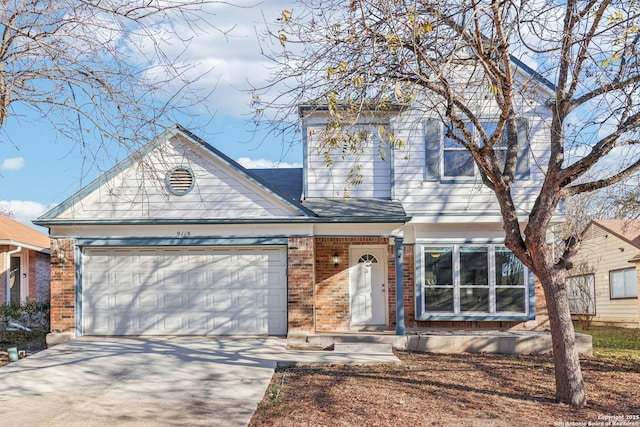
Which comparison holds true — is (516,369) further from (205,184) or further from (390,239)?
(205,184)

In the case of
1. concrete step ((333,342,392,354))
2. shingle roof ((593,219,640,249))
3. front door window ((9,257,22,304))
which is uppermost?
shingle roof ((593,219,640,249))

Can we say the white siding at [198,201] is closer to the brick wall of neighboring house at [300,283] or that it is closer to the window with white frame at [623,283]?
the brick wall of neighboring house at [300,283]

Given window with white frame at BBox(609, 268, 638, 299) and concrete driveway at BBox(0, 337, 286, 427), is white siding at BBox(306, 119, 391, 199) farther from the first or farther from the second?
window with white frame at BBox(609, 268, 638, 299)

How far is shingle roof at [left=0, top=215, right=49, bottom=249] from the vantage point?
19234mm

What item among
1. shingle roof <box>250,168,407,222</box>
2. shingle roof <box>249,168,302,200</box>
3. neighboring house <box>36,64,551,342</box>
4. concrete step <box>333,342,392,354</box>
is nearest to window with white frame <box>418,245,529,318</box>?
neighboring house <box>36,64,551,342</box>

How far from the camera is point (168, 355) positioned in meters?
11.4

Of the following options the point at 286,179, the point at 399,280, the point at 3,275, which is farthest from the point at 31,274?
the point at 399,280

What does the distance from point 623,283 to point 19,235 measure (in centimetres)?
2153

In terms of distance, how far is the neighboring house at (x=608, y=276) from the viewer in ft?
69.9

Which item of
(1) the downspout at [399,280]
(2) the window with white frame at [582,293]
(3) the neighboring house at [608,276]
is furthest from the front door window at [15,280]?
(2) the window with white frame at [582,293]

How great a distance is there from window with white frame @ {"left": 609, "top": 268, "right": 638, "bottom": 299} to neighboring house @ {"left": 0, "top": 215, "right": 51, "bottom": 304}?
67.3 ft

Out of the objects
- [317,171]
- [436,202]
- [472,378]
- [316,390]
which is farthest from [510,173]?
[317,171]

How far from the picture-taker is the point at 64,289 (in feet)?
43.8

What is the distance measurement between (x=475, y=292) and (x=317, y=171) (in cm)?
477
